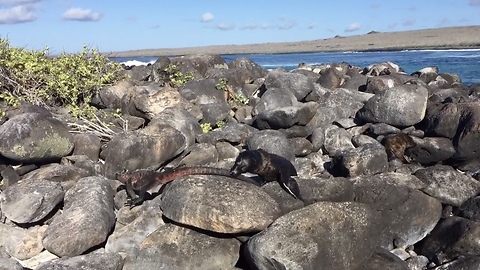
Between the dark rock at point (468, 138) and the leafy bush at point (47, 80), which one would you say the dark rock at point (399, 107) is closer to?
the dark rock at point (468, 138)

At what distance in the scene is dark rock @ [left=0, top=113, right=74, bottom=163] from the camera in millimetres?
8047

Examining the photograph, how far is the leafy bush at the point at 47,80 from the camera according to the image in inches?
418

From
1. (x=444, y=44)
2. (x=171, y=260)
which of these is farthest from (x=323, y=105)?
(x=444, y=44)

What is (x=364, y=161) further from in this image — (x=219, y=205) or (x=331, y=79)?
(x=331, y=79)

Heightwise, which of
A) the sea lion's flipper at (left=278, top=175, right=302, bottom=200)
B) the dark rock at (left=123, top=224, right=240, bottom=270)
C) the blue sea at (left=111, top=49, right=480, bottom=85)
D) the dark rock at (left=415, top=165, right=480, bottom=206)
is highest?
the sea lion's flipper at (left=278, top=175, right=302, bottom=200)

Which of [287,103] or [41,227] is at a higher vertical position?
[287,103]

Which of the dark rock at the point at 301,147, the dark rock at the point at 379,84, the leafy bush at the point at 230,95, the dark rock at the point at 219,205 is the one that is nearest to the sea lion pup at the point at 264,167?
the dark rock at the point at 219,205

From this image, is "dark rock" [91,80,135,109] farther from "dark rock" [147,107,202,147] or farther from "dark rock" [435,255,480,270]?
"dark rock" [435,255,480,270]

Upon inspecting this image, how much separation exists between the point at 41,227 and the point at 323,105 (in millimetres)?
5945

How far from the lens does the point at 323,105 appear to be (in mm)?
10844

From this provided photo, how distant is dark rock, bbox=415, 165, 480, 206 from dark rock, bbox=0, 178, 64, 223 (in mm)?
4758

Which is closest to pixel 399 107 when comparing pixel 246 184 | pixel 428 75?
pixel 246 184

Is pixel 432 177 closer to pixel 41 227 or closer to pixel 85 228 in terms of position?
pixel 85 228

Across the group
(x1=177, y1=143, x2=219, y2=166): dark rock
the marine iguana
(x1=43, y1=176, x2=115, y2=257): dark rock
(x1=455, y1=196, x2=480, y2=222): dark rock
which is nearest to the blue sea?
(x1=177, y1=143, x2=219, y2=166): dark rock
